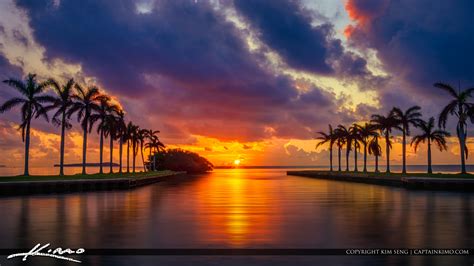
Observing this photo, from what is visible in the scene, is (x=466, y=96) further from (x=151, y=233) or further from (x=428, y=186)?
(x=151, y=233)

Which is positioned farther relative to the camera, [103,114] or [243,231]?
[103,114]

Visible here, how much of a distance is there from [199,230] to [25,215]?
34.2 ft

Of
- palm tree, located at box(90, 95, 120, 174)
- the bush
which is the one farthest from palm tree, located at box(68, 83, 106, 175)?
the bush

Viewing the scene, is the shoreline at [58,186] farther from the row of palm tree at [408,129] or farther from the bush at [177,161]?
the bush at [177,161]

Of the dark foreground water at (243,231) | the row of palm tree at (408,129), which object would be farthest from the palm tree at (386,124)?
the dark foreground water at (243,231)

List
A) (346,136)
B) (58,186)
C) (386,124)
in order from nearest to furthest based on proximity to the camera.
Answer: (58,186) → (386,124) → (346,136)

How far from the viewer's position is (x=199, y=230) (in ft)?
61.2

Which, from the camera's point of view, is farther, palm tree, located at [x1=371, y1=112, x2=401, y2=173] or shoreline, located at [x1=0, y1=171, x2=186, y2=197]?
palm tree, located at [x1=371, y1=112, x2=401, y2=173]

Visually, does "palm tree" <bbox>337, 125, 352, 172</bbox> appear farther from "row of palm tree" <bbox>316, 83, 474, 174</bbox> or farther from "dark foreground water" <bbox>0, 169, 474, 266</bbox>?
"dark foreground water" <bbox>0, 169, 474, 266</bbox>

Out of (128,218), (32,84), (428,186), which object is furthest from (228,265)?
(32,84)

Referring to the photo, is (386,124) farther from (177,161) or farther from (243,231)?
(177,161)

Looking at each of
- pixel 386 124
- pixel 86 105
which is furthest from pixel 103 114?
pixel 386 124

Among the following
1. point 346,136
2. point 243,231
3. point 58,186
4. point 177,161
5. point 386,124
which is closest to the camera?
point 243,231

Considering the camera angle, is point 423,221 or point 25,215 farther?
point 25,215
